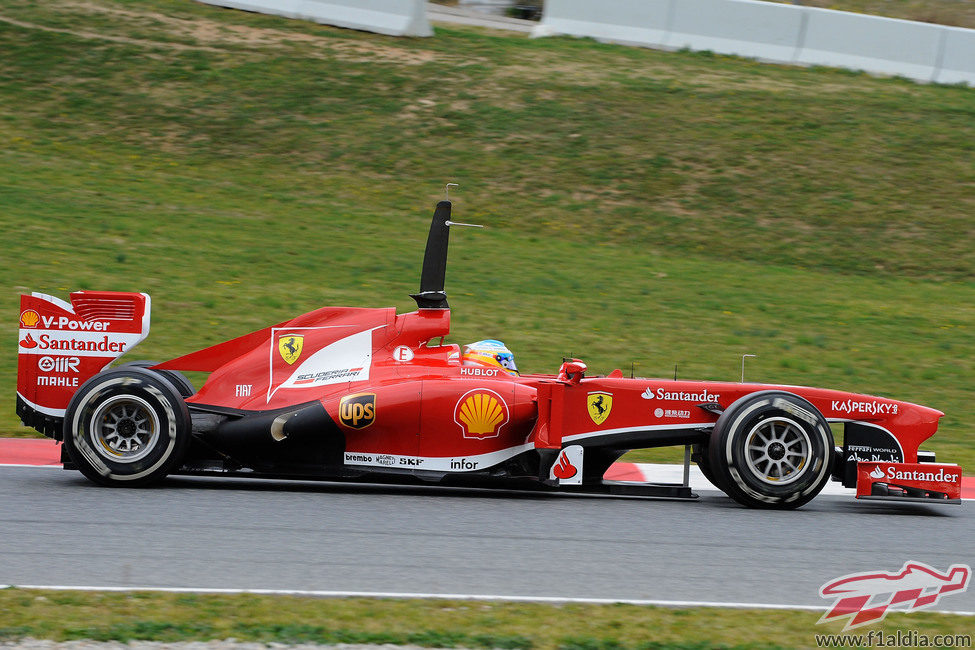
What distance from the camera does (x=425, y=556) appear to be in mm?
5883

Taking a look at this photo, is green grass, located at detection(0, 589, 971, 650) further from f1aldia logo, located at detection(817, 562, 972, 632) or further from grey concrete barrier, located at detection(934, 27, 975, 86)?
grey concrete barrier, located at detection(934, 27, 975, 86)

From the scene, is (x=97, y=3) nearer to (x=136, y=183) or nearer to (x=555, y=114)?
(x=136, y=183)

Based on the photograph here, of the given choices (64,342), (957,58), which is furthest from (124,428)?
(957,58)

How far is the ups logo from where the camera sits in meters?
7.25

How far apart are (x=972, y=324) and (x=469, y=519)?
9.98 meters

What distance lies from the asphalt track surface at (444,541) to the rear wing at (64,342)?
0.51 meters

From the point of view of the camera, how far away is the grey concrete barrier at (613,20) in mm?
23125

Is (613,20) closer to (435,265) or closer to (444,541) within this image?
(435,265)

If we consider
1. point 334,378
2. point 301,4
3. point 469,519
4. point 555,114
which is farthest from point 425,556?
point 301,4

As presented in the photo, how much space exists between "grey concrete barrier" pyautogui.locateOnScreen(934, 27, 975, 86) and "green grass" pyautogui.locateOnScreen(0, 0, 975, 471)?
481 mm

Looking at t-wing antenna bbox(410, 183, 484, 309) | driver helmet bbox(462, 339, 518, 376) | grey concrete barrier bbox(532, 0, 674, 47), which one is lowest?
driver helmet bbox(462, 339, 518, 376)

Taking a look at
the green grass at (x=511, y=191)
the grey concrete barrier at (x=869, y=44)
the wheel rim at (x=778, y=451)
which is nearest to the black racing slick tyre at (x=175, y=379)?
the green grass at (x=511, y=191)

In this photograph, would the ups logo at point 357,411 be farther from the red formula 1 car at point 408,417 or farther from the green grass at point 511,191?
the green grass at point 511,191

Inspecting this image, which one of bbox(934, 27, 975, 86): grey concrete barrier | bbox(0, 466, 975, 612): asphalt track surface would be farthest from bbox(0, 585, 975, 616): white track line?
bbox(934, 27, 975, 86): grey concrete barrier
